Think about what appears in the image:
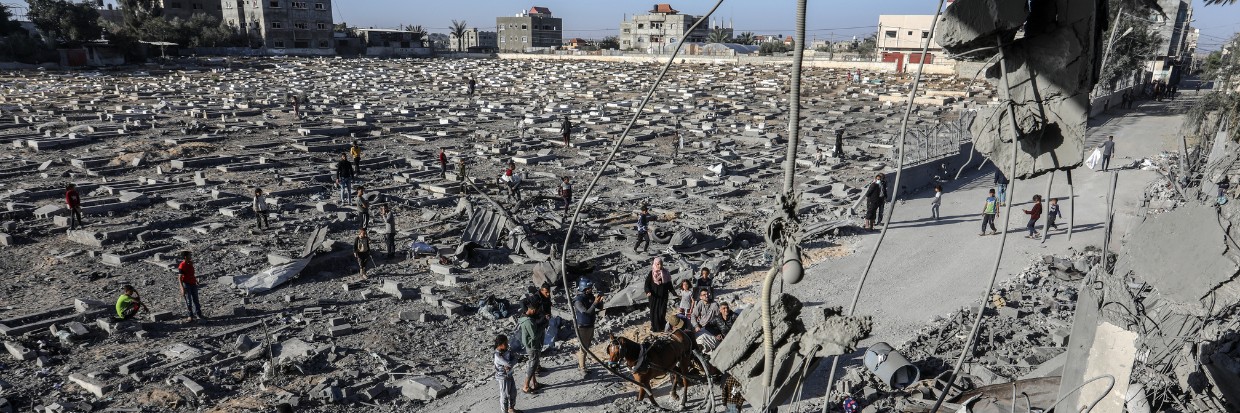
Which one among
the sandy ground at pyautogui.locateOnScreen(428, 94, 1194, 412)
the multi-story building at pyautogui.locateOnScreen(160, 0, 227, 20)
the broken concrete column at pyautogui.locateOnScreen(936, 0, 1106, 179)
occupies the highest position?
the multi-story building at pyautogui.locateOnScreen(160, 0, 227, 20)

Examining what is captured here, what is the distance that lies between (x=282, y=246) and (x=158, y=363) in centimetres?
529

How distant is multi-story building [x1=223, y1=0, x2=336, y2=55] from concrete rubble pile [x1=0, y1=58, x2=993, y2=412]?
138 feet

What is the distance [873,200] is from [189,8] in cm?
8568

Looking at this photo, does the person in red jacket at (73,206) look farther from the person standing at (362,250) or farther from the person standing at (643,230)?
the person standing at (643,230)

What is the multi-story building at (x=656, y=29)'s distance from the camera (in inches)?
3738

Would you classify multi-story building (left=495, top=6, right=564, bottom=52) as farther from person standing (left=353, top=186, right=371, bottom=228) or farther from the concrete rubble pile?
person standing (left=353, top=186, right=371, bottom=228)

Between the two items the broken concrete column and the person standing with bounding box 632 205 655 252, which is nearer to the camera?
the broken concrete column

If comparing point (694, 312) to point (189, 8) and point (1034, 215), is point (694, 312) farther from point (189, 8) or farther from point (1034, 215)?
point (189, 8)

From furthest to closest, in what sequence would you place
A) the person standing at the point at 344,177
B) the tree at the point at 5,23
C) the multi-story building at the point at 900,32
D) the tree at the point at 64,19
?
the multi-story building at the point at 900,32 < the tree at the point at 64,19 < the tree at the point at 5,23 < the person standing at the point at 344,177

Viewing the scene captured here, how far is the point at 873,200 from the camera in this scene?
583 inches

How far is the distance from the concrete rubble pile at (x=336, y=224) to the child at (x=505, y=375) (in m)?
1.02

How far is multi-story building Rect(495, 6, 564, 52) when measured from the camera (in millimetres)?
107312

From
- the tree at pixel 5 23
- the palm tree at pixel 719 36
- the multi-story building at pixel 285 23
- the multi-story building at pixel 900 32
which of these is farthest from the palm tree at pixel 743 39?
the tree at pixel 5 23

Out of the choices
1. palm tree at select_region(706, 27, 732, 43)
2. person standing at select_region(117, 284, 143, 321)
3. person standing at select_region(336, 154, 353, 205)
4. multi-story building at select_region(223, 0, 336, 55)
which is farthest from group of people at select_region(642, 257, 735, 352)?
palm tree at select_region(706, 27, 732, 43)
